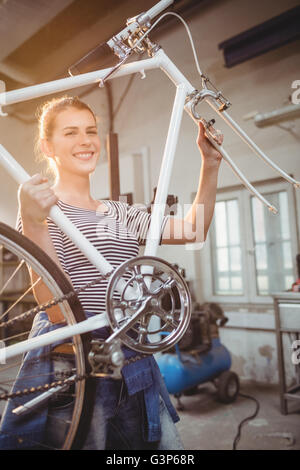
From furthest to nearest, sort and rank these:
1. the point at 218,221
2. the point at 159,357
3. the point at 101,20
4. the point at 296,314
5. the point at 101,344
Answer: the point at 218,221
the point at 159,357
the point at 296,314
the point at 101,20
the point at 101,344

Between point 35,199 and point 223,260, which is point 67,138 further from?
point 223,260

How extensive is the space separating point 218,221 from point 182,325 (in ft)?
8.55

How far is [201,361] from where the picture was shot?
2416 mm

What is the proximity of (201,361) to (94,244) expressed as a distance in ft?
6.60

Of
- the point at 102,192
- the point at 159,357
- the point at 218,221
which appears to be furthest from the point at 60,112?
the point at 218,221

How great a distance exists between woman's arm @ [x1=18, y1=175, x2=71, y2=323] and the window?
211 centimetres

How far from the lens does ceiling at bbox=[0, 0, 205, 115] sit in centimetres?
73

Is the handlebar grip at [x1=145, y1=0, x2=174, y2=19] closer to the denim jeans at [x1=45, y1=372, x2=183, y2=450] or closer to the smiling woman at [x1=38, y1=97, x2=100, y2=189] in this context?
the smiling woman at [x1=38, y1=97, x2=100, y2=189]

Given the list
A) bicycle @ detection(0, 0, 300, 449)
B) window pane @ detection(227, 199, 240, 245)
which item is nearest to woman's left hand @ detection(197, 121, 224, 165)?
bicycle @ detection(0, 0, 300, 449)

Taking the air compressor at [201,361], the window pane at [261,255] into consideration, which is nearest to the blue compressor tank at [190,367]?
the air compressor at [201,361]

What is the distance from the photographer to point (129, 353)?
0.60 m

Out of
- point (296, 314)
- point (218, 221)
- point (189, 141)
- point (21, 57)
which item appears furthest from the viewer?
point (218, 221)

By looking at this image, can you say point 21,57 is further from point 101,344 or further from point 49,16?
point 101,344

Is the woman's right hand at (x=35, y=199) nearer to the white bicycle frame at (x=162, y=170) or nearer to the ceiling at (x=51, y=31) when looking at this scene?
the white bicycle frame at (x=162, y=170)
